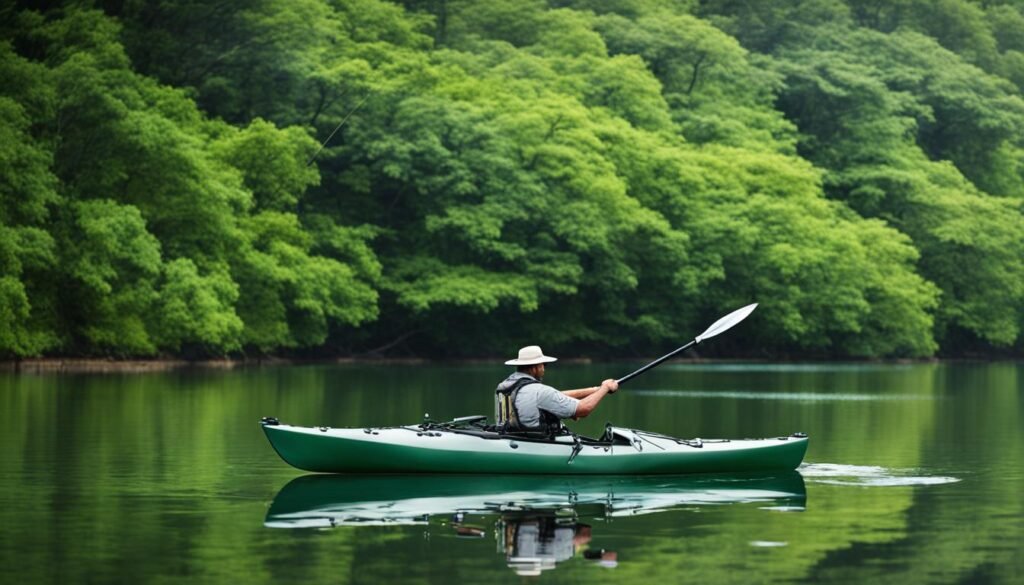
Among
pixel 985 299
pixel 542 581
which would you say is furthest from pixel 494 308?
pixel 542 581

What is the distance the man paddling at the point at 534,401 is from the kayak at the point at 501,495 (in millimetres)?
624

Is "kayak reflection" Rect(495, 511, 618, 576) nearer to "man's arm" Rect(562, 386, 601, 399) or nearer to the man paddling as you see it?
the man paddling

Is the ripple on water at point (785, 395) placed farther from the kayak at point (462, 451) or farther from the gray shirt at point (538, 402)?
the gray shirt at point (538, 402)

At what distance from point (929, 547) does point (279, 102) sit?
2273 inches

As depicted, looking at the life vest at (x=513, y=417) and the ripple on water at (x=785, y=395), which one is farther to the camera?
the ripple on water at (x=785, y=395)

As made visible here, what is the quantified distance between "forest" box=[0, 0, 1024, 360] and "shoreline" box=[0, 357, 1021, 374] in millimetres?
574

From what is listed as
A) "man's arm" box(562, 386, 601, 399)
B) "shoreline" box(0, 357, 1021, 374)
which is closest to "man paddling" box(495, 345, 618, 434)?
"man's arm" box(562, 386, 601, 399)

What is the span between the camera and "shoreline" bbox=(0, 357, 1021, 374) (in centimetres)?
5241

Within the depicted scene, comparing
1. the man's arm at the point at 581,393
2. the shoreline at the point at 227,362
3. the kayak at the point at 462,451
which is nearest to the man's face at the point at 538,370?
the man's arm at the point at 581,393

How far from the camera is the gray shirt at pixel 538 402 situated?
21.2 metres

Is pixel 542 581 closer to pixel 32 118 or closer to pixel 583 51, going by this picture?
pixel 32 118

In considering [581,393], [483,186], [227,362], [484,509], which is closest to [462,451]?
[581,393]

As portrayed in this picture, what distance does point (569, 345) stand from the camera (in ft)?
245

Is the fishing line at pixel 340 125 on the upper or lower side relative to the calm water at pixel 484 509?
upper
